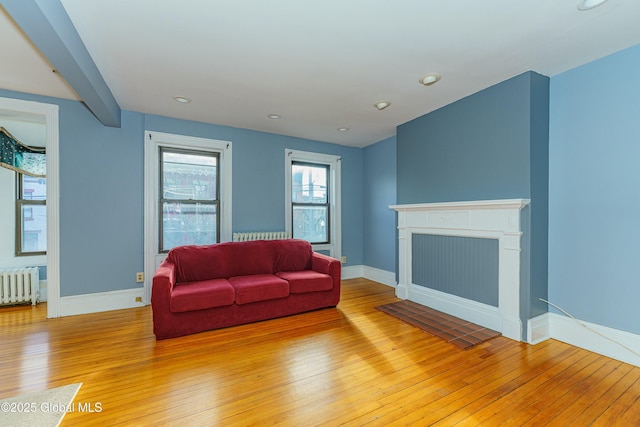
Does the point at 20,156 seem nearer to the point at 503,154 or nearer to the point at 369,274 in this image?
the point at 369,274

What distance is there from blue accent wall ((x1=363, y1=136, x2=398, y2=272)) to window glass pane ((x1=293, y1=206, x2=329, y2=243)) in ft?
2.64

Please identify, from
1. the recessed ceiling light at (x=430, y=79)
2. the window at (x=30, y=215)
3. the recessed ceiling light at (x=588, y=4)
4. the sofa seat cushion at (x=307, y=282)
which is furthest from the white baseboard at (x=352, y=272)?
the window at (x=30, y=215)

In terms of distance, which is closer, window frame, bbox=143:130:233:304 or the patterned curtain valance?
the patterned curtain valance

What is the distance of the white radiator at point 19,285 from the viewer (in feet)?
11.2

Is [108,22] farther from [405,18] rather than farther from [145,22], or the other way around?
[405,18]

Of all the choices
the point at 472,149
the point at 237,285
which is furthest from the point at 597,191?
the point at 237,285

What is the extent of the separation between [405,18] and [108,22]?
2.05 meters

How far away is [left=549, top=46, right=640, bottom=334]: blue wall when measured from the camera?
2.23m

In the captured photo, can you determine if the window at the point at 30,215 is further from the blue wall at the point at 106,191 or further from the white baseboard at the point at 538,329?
the white baseboard at the point at 538,329

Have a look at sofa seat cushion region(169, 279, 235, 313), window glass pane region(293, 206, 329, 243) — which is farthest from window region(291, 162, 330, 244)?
sofa seat cushion region(169, 279, 235, 313)

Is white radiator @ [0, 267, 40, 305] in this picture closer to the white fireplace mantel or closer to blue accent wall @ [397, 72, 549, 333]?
the white fireplace mantel

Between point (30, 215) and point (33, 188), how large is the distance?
38 centimetres

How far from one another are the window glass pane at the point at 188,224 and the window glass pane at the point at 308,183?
1.40m

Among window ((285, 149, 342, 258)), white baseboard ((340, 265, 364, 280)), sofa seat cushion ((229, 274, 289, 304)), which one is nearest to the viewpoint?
sofa seat cushion ((229, 274, 289, 304))
